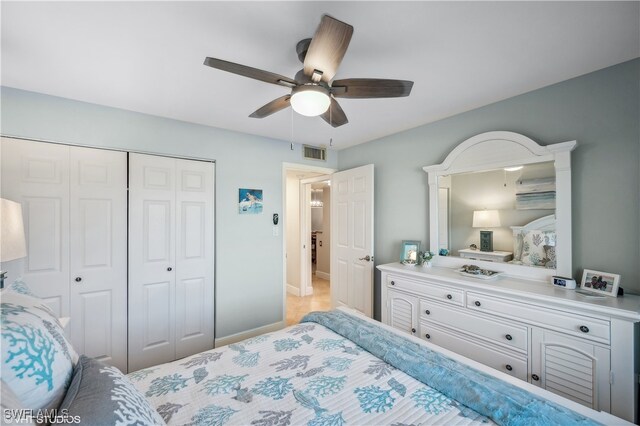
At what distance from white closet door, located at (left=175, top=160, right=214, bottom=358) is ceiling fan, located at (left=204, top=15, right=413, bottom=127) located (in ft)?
5.18

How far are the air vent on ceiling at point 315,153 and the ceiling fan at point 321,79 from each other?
6.42 ft

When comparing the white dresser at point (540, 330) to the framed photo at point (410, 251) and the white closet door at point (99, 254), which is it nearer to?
the framed photo at point (410, 251)

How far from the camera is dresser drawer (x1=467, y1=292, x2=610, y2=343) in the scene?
5.16 ft

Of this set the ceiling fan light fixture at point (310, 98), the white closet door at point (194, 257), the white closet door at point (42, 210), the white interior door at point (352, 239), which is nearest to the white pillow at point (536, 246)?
the white interior door at point (352, 239)

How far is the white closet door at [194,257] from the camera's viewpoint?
2.77 meters

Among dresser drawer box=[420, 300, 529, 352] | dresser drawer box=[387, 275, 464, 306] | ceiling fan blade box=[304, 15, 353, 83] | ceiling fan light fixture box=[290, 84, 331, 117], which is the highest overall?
ceiling fan blade box=[304, 15, 353, 83]

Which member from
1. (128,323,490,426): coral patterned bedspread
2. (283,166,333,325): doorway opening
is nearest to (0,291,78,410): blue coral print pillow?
(128,323,490,426): coral patterned bedspread

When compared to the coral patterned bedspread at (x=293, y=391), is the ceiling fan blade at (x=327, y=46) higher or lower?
higher

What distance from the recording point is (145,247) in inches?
102

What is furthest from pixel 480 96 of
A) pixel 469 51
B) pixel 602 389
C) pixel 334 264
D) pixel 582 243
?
pixel 334 264

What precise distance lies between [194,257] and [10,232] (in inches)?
57.2

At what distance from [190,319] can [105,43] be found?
7.93 feet

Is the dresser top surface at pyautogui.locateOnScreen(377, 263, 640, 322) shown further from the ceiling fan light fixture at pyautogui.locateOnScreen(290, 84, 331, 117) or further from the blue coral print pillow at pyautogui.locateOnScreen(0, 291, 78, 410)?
the blue coral print pillow at pyautogui.locateOnScreen(0, 291, 78, 410)

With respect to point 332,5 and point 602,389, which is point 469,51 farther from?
point 602,389
